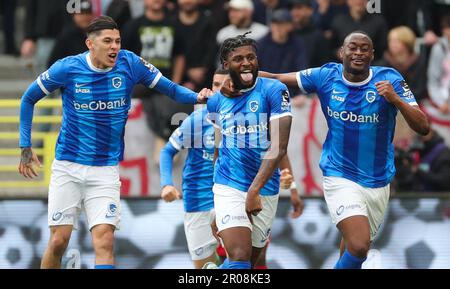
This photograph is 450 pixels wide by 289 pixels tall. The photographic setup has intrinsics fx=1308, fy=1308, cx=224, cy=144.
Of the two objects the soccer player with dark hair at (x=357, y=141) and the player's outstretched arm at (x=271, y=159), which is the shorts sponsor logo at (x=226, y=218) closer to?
the player's outstretched arm at (x=271, y=159)

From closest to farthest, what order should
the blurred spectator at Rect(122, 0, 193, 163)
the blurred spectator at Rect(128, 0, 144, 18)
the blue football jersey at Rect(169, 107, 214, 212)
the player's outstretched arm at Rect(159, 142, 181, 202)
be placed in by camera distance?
1. the player's outstretched arm at Rect(159, 142, 181, 202)
2. the blue football jersey at Rect(169, 107, 214, 212)
3. the blurred spectator at Rect(122, 0, 193, 163)
4. the blurred spectator at Rect(128, 0, 144, 18)

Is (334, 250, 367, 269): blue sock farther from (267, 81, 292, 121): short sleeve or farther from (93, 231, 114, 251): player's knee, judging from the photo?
(93, 231, 114, 251): player's knee

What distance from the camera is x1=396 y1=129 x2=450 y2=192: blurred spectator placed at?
16.0 metres

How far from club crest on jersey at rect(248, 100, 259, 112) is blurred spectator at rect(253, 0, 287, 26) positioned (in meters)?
5.94

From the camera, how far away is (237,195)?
1216 cm

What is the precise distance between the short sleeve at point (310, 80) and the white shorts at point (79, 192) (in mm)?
2033

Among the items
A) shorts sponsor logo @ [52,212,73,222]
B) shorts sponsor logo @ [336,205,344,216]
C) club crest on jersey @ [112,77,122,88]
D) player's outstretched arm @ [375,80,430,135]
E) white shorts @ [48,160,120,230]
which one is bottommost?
shorts sponsor logo @ [336,205,344,216]

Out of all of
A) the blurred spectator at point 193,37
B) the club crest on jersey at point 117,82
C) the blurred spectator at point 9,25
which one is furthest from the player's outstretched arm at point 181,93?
the blurred spectator at point 9,25

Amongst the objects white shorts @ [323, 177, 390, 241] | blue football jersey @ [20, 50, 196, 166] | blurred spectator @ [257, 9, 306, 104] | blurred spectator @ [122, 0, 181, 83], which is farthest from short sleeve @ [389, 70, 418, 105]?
blurred spectator @ [122, 0, 181, 83]

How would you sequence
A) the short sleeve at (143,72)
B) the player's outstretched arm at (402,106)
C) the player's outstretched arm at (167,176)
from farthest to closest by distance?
the player's outstretched arm at (167,176) < the short sleeve at (143,72) < the player's outstretched arm at (402,106)

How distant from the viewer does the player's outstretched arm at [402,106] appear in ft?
39.1

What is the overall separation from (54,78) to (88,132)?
2.00 ft

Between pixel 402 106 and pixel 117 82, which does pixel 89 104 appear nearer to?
pixel 117 82
